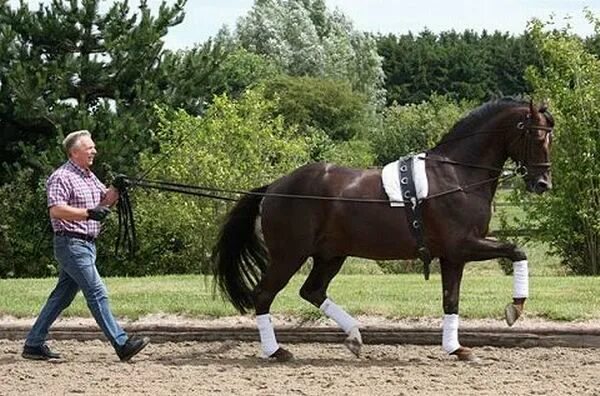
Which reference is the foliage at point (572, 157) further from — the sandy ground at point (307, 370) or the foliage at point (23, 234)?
the foliage at point (23, 234)

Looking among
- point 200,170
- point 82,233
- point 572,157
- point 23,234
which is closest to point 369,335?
point 82,233

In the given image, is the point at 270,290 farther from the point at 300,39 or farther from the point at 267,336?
the point at 300,39

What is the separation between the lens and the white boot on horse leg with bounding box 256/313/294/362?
9.07 metres

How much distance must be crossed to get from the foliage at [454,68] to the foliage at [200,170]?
186ft

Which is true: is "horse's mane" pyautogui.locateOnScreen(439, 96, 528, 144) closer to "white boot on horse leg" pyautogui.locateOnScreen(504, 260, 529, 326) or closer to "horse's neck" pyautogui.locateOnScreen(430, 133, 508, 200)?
"horse's neck" pyautogui.locateOnScreen(430, 133, 508, 200)

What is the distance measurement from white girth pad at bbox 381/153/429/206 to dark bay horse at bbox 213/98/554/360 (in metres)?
0.06

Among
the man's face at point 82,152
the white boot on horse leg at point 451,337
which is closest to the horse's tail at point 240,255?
the man's face at point 82,152

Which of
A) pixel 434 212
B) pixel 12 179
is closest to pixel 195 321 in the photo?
pixel 434 212

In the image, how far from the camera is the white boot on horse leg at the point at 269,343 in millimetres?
9070

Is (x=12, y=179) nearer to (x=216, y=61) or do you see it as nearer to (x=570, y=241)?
(x=216, y=61)

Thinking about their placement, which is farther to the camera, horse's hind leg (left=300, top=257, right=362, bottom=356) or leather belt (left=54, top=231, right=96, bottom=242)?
horse's hind leg (left=300, top=257, right=362, bottom=356)

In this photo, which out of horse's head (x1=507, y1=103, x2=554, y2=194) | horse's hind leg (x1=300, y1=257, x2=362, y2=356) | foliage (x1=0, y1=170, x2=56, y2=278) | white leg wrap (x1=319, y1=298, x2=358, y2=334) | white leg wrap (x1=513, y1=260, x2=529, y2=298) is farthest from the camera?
foliage (x1=0, y1=170, x2=56, y2=278)

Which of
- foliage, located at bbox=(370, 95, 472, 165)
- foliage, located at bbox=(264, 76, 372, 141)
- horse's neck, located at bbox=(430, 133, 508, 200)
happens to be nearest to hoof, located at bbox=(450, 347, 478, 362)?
horse's neck, located at bbox=(430, 133, 508, 200)

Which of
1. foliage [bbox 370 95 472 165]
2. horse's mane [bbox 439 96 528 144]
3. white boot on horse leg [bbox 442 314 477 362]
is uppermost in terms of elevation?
foliage [bbox 370 95 472 165]
